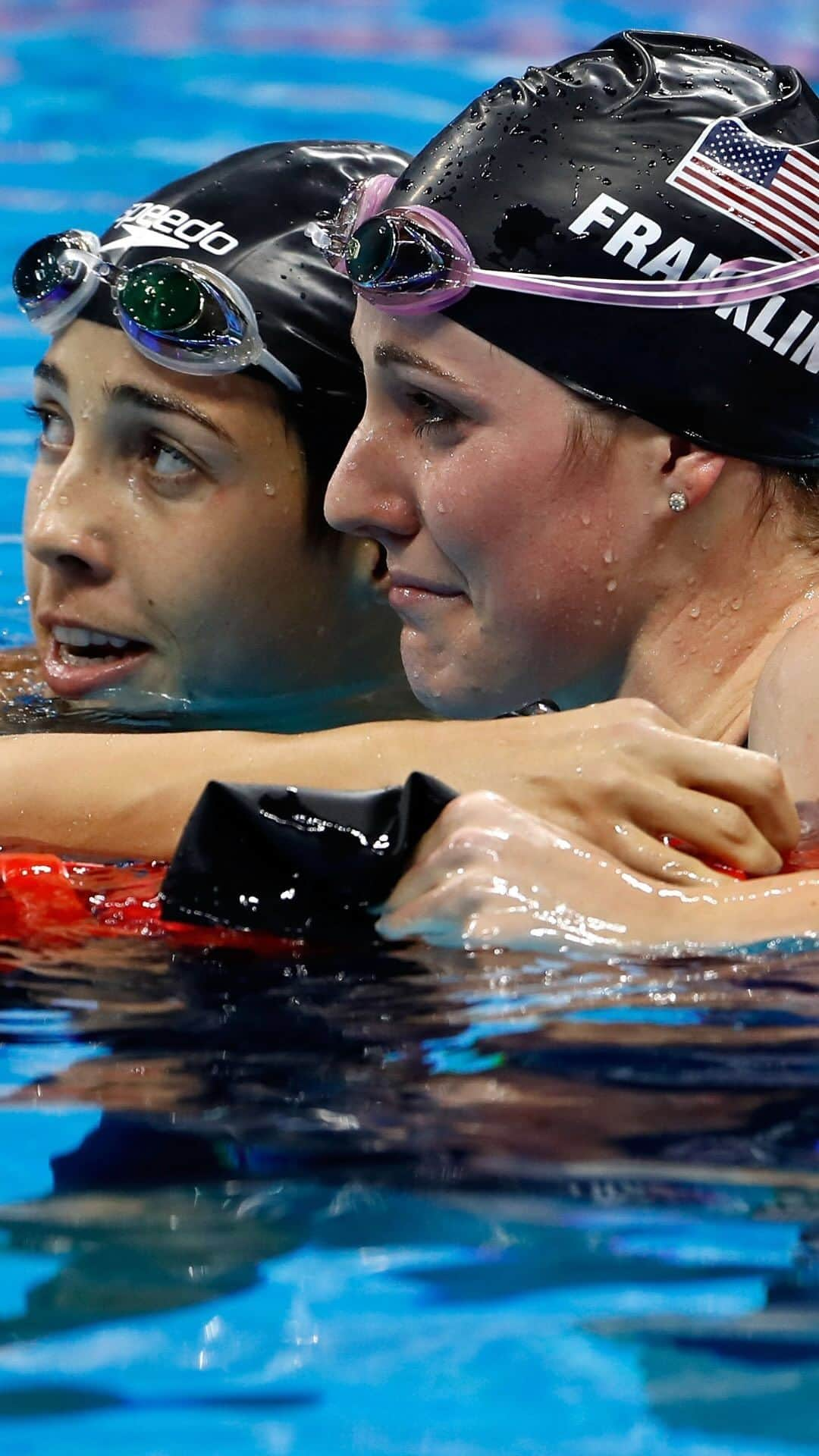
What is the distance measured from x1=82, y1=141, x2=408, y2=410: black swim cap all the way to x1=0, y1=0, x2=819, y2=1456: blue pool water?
2.10 metres

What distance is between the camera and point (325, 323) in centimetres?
435

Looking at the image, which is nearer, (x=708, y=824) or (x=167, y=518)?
(x=708, y=824)

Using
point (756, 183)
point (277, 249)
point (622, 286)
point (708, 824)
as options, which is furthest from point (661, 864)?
point (277, 249)

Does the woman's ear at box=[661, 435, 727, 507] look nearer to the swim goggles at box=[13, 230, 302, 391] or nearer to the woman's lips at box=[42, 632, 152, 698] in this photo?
the swim goggles at box=[13, 230, 302, 391]

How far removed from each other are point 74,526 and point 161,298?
1.74ft

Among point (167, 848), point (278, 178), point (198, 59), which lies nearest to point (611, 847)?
point (167, 848)

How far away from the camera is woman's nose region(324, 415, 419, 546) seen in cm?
336

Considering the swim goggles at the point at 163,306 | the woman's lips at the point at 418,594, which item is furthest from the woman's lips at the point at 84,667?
the woman's lips at the point at 418,594

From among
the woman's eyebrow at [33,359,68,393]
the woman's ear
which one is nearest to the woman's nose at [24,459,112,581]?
the woman's eyebrow at [33,359,68,393]

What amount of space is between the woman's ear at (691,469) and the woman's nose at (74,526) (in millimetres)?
1495

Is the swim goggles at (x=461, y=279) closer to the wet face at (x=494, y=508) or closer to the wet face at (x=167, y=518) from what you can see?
the wet face at (x=494, y=508)

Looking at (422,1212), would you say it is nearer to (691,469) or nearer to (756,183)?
(691,469)

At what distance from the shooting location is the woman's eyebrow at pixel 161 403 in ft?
13.8

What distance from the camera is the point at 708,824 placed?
2518 mm
